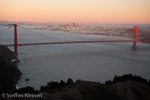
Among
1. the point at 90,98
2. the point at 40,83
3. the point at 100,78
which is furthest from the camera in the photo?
the point at 100,78

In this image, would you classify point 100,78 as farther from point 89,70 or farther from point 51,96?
point 51,96

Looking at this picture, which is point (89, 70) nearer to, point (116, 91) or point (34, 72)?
point (34, 72)

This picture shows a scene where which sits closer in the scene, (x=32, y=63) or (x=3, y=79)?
(x=3, y=79)

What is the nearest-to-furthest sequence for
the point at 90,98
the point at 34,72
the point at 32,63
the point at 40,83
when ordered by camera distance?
the point at 90,98 → the point at 40,83 → the point at 34,72 → the point at 32,63

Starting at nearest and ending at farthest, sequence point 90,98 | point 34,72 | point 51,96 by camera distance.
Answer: point 51,96, point 90,98, point 34,72

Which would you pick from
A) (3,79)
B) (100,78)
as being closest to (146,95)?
(100,78)

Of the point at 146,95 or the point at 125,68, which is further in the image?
the point at 125,68

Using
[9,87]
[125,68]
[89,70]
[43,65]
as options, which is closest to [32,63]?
[43,65]

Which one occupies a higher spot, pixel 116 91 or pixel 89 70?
pixel 116 91

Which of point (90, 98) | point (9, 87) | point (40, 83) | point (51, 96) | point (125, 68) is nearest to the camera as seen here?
point (51, 96)
